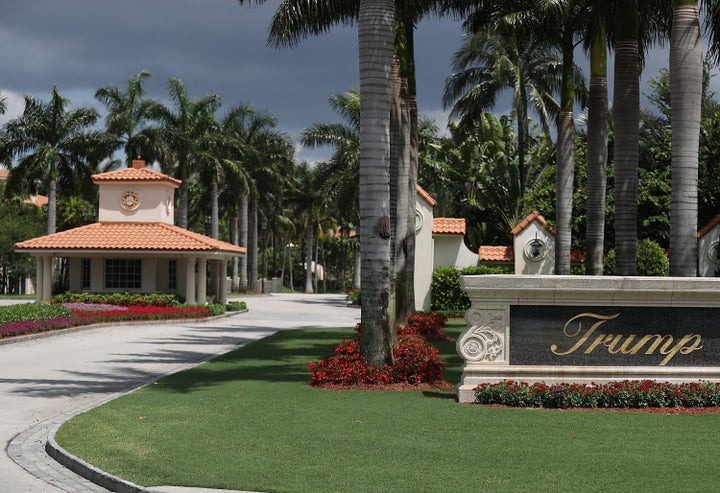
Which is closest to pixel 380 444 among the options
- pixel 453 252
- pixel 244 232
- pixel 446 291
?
pixel 446 291

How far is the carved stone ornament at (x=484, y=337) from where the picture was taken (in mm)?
12539

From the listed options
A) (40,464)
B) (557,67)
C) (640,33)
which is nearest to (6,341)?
(40,464)

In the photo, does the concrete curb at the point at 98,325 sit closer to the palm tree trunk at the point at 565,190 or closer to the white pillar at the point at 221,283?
the white pillar at the point at 221,283

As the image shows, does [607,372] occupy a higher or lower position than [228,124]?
lower

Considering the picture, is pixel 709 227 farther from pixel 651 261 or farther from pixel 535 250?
pixel 535 250

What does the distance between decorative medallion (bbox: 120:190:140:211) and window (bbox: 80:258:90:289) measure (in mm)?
3047

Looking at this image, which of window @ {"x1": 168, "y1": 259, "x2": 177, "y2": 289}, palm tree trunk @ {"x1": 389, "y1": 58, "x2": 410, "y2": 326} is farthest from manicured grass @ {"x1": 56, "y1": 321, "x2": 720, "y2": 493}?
window @ {"x1": 168, "y1": 259, "x2": 177, "y2": 289}

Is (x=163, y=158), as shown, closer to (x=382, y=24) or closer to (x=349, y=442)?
(x=382, y=24)

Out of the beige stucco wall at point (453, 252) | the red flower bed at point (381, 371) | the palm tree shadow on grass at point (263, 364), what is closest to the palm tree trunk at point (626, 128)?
the red flower bed at point (381, 371)

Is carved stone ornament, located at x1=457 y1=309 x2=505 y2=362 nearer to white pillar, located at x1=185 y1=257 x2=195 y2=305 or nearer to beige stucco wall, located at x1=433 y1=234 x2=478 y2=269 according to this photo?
beige stucco wall, located at x1=433 y1=234 x2=478 y2=269

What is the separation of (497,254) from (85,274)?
59.5 ft

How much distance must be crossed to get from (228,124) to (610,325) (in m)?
48.1

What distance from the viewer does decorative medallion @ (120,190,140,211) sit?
39.4 meters

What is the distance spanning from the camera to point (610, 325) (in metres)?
12.6
